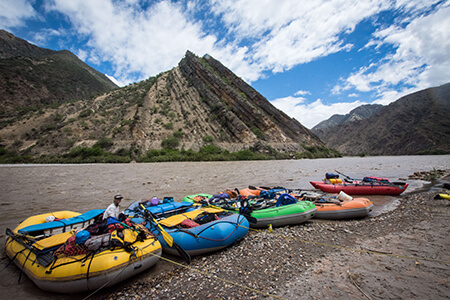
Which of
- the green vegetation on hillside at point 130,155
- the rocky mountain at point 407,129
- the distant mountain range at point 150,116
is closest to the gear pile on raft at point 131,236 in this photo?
the green vegetation on hillside at point 130,155

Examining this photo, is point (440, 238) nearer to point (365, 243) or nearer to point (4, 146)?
point (365, 243)

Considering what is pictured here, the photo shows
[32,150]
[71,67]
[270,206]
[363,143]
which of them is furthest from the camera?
[363,143]

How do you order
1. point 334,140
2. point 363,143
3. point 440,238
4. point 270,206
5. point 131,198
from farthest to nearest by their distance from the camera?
1. point 334,140
2. point 363,143
3. point 131,198
4. point 270,206
5. point 440,238

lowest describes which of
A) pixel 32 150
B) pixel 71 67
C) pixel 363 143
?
pixel 363 143

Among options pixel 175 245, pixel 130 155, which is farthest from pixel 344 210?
pixel 130 155

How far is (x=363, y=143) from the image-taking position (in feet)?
336

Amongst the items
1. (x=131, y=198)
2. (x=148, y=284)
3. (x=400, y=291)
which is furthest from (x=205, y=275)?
(x=131, y=198)

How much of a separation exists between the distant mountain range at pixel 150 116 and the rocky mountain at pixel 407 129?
4252 cm

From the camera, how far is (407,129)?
279 feet

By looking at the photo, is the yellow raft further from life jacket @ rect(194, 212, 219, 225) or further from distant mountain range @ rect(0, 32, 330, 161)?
distant mountain range @ rect(0, 32, 330, 161)

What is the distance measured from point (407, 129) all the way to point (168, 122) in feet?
324

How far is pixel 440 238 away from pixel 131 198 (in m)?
11.0

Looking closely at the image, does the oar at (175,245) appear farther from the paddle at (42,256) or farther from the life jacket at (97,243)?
the paddle at (42,256)

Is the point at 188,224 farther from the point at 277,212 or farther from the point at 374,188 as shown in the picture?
the point at 374,188
